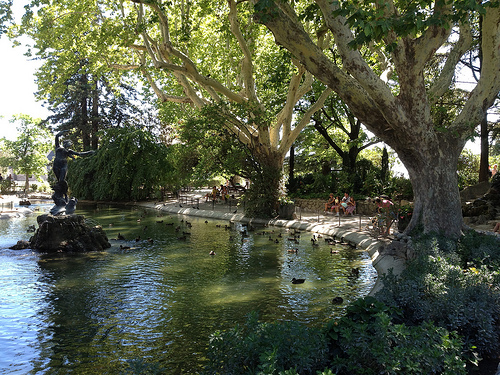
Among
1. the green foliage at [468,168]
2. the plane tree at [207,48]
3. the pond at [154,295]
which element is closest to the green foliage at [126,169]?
the plane tree at [207,48]

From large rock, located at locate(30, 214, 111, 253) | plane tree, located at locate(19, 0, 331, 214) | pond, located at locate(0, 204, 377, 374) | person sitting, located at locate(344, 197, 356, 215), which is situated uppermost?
plane tree, located at locate(19, 0, 331, 214)

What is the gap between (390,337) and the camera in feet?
13.3

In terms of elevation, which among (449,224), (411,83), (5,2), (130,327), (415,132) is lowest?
(130,327)

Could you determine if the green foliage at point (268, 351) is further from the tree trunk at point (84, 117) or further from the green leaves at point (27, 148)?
the green leaves at point (27, 148)

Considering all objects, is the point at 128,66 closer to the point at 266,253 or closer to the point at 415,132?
the point at 266,253

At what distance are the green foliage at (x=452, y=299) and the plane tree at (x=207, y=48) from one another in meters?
12.7

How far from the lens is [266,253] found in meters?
12.7

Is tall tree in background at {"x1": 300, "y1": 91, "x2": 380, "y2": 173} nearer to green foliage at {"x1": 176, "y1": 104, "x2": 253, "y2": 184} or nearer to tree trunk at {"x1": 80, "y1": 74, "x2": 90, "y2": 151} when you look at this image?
green foliage at {"x1": 176, "y1": 104, "x2": 253, "y2": 184}

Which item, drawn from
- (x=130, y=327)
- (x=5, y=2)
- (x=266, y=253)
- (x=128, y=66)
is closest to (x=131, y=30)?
(x=5, y=2)

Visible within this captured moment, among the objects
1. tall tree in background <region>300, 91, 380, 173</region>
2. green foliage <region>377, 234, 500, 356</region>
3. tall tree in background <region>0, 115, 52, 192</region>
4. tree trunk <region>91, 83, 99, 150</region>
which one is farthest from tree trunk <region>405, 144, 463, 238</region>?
tall tree in background <region>0, 115, 52, 192</region>

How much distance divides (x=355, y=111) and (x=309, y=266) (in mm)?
4246

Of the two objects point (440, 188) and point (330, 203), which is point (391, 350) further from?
point (330, 203)

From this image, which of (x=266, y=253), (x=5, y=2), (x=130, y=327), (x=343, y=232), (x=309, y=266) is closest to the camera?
(x=130, y=327)

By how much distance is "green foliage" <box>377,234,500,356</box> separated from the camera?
192 inches
